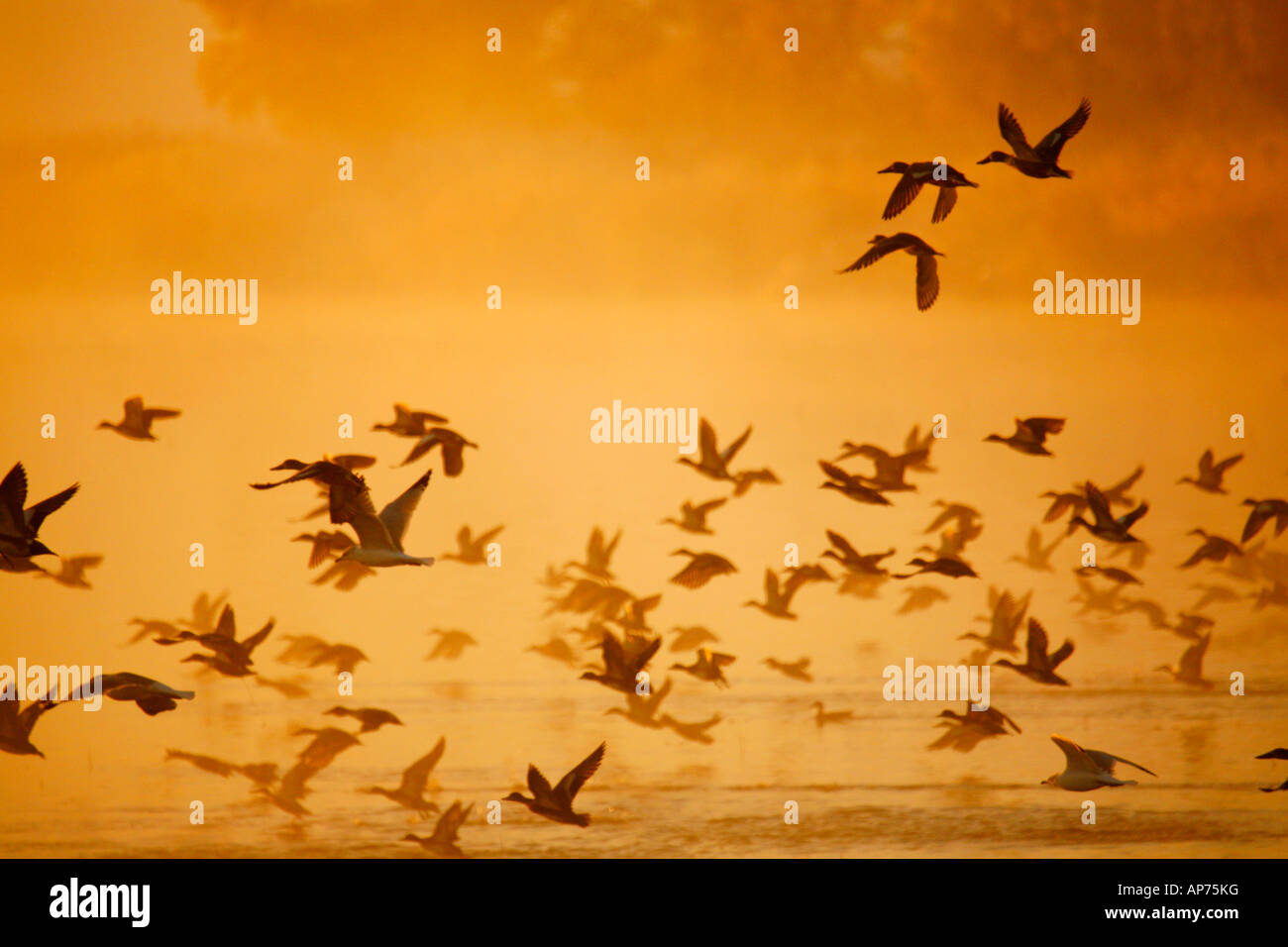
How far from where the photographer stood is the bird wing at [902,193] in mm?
5406

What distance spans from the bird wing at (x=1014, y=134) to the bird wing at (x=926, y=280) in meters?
0.27

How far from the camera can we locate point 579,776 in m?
5.34

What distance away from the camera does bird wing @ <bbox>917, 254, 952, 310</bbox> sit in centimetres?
543

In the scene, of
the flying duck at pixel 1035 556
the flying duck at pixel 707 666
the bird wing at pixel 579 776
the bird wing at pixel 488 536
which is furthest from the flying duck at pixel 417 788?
the flying duck at pixel 1035 556

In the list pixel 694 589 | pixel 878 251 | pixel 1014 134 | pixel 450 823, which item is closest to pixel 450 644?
pixel 450 823

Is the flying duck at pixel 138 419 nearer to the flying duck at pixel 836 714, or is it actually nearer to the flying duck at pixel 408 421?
the flying duck at pixel 408 421

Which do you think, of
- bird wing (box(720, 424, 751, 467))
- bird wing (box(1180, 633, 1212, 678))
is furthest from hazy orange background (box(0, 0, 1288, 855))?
bird wing (box(1180, 633, 1212, 678))

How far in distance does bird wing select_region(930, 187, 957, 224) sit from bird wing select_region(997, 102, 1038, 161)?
10.3 inches

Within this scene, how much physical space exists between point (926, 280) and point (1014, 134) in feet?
1.93

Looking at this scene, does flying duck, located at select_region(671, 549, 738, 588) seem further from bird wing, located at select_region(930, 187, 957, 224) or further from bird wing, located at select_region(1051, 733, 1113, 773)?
bird wing, located at select_region(930, 187, 957, 224)

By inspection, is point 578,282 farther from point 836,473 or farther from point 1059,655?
point 1059,655
